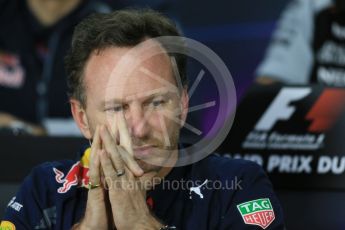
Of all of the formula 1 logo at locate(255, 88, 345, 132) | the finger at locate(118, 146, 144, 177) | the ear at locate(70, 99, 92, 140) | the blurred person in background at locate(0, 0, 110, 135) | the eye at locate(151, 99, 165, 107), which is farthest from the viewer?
the blurred person in background at locate(0, 0, 110, 135)

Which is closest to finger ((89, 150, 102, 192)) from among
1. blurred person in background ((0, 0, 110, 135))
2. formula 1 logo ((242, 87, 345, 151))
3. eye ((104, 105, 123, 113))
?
eye ((104, 105, 123, 113))

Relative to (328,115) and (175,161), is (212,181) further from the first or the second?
(328,115)

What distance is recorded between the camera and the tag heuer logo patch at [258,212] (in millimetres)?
1905

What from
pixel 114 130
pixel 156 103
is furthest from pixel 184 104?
pixel 114 130

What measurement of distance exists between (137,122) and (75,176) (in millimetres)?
312

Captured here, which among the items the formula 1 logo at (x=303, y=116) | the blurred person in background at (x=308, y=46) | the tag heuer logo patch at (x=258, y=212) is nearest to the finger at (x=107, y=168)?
the tag heuer logo patch at (x=258, y=212)

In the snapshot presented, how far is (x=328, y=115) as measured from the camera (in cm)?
217

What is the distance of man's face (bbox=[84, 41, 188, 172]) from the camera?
186 centimetres

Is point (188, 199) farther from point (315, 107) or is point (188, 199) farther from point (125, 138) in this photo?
point (315, 107)

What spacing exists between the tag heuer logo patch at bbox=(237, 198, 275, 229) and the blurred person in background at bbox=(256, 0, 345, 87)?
5.87ft

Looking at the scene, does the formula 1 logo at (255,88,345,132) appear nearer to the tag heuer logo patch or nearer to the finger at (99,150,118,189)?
the tag heuer logo patch

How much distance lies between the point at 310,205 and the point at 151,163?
520 millimetres

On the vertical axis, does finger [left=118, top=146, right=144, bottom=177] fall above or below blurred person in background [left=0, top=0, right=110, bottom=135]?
below

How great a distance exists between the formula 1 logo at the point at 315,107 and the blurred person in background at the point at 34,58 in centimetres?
166
